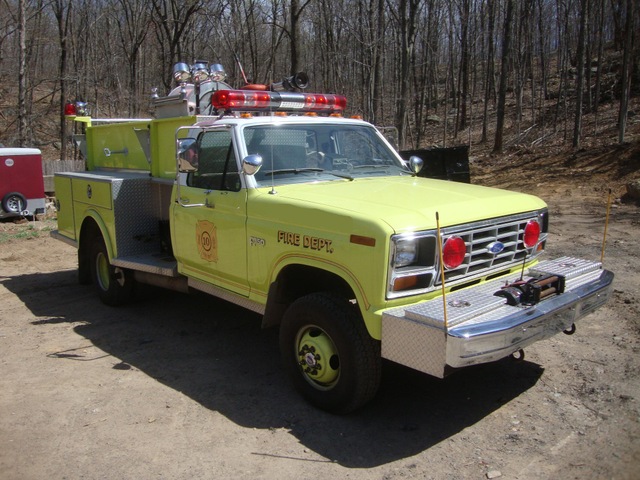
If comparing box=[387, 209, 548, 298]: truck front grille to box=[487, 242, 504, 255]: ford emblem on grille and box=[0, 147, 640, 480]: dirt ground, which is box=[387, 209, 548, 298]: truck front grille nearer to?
box=[487, 242, 504, 255]: ford emblem on grille

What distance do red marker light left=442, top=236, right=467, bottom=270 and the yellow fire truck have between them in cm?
1

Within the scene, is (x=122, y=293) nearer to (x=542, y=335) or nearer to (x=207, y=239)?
(x=207, y=239)

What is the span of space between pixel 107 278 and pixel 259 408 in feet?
11.3

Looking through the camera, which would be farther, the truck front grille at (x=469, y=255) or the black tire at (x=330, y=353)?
the black tire at (x=330, y=353)

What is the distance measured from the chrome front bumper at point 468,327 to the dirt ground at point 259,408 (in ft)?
2.19

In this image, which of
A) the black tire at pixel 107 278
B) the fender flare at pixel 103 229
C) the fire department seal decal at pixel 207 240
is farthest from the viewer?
the black tire at pixel 107 278

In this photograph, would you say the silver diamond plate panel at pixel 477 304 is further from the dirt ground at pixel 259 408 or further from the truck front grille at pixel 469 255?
the dirt ground at pixel 259 408

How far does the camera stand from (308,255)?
4199 mm

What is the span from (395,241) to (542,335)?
116cm

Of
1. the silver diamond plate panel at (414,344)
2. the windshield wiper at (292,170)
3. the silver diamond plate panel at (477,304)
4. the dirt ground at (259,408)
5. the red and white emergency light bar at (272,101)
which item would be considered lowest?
the dirt ground at (259,408)

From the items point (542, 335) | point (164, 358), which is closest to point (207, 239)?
point (164, 358)

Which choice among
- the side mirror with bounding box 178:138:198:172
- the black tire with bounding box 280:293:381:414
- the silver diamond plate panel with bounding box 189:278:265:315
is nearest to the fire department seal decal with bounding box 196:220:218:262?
the silver diamond plate panel with bounding box 189:278:265:315

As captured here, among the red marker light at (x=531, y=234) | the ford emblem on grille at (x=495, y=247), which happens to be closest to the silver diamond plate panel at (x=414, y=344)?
the ford emblem on grille at (x=495, y=247)

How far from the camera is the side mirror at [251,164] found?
4.47 metres
